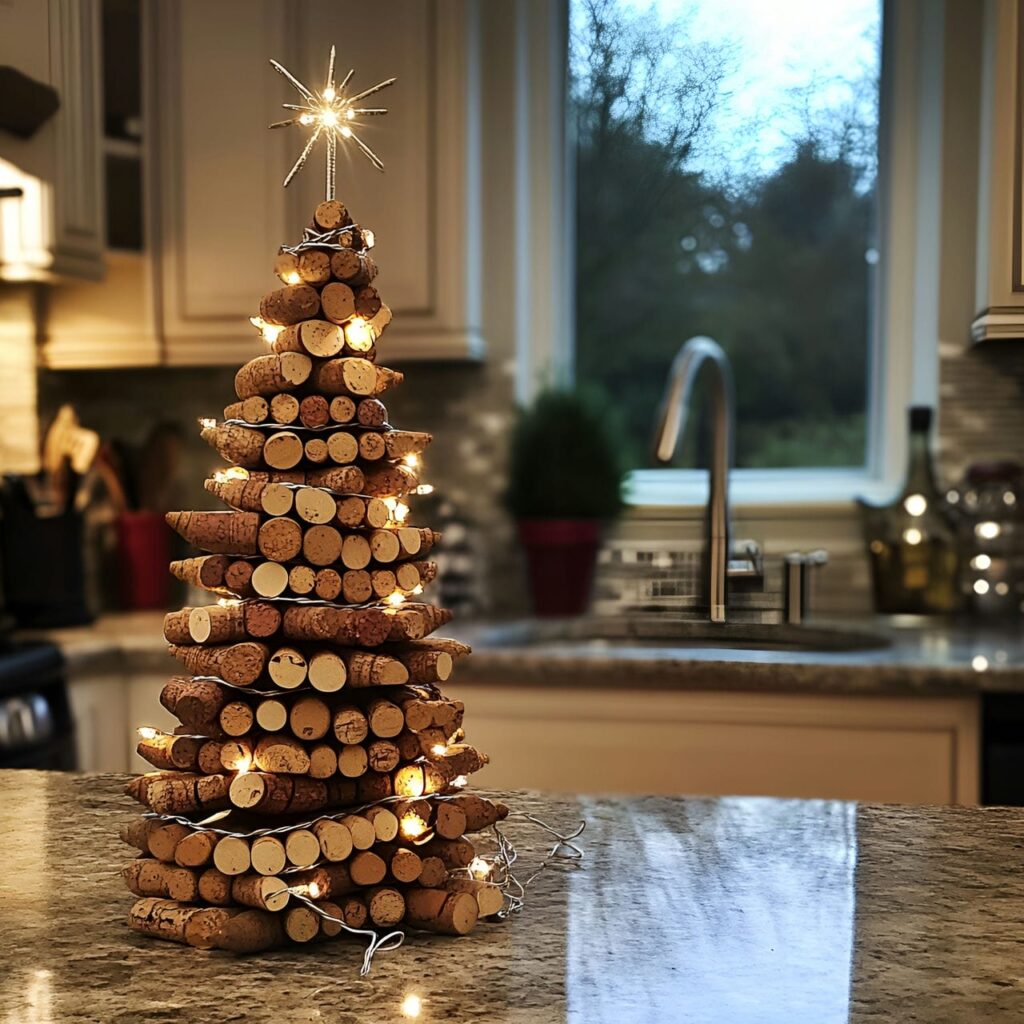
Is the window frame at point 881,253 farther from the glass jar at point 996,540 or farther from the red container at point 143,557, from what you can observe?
the red container at point 143,557

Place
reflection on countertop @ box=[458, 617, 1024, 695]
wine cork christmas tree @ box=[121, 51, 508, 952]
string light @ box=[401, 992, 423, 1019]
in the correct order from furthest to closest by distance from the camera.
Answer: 1. reflection on countertop @ box=[458, 617, 1024, 695]
2. wine cork christmas tree @ box=[121, 51, 508, 952]
3. string light @ box=[401, 992, 423, 1019]

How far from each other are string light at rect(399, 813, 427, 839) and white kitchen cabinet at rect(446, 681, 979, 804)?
1.25m

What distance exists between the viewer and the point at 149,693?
237cm

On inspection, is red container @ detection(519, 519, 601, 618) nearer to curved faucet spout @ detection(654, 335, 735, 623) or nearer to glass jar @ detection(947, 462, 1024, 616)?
curved faucet spout @ detection(654, 335, 735, 623)

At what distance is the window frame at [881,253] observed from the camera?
2715mm

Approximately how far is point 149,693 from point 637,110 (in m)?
1.50

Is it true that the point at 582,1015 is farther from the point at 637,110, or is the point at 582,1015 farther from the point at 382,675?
the point at 637,110

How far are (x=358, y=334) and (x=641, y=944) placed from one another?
0.48m

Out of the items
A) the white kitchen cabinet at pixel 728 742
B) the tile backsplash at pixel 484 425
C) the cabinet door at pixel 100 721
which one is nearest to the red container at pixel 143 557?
the tile backsplash at pixel 484 425

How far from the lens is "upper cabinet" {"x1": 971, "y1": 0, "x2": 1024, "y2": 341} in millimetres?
2176

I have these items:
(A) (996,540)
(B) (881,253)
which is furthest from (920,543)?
(B) (881,253)

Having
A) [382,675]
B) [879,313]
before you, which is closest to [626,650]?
[879,313]

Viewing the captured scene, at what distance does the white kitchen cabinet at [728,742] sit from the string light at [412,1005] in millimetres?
1392

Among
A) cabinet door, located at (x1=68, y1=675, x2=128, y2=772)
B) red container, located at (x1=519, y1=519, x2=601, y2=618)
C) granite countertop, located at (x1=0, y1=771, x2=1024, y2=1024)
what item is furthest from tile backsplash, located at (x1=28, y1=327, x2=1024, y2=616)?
granite countertop, located at (x1=0, y1=771, x2=1024, y2=1024)
